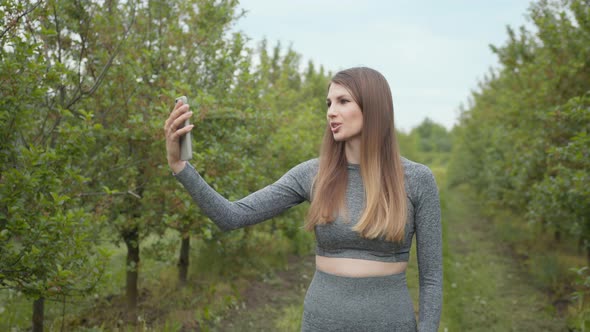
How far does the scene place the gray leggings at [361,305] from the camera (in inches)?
83.7

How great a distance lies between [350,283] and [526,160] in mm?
8658

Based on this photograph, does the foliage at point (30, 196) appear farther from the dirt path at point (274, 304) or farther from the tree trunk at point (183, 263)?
the tree trunk at point (183, 263)

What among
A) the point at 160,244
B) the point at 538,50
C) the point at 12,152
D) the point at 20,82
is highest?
the point at 538,50

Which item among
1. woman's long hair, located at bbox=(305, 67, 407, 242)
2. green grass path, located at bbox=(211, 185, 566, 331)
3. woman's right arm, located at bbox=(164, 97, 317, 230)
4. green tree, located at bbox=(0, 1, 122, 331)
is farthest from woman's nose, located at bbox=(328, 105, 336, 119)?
green grass path, located at bbox=(211, 185, 566, 331)

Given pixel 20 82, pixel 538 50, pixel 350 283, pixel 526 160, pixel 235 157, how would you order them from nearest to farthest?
pixel 350 283
pixel 20 82
pixel 235 157
pixel 526 160
pixel 538 50

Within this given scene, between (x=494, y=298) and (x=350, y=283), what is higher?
(x=350, y=283)

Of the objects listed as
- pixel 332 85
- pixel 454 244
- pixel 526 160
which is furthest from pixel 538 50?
pixel 332 85

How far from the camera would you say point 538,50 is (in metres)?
11.3

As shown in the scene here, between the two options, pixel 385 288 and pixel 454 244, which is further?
pixel 454 244

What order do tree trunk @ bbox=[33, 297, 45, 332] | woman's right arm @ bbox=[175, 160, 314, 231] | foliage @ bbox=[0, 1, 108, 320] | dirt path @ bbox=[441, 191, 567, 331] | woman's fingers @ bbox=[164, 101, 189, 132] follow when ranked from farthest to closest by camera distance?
dirt path @ bbox=[441, 191, 567, 331]
tree trunk @ bbox=[33, 297, 45, 332]
foliage @ bbox=[0, 1, 108, 320]
woman's right arm @ bbox=[175, 160, 314, 231]
woman's fingers @ bbox=[164, 101, 189, 132]

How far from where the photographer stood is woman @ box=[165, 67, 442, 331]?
213cm

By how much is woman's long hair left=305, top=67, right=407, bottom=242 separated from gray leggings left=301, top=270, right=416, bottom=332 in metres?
0.21

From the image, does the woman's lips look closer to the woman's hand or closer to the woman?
the woman

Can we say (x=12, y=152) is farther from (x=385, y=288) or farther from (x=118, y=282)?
(x=118, y=282)
